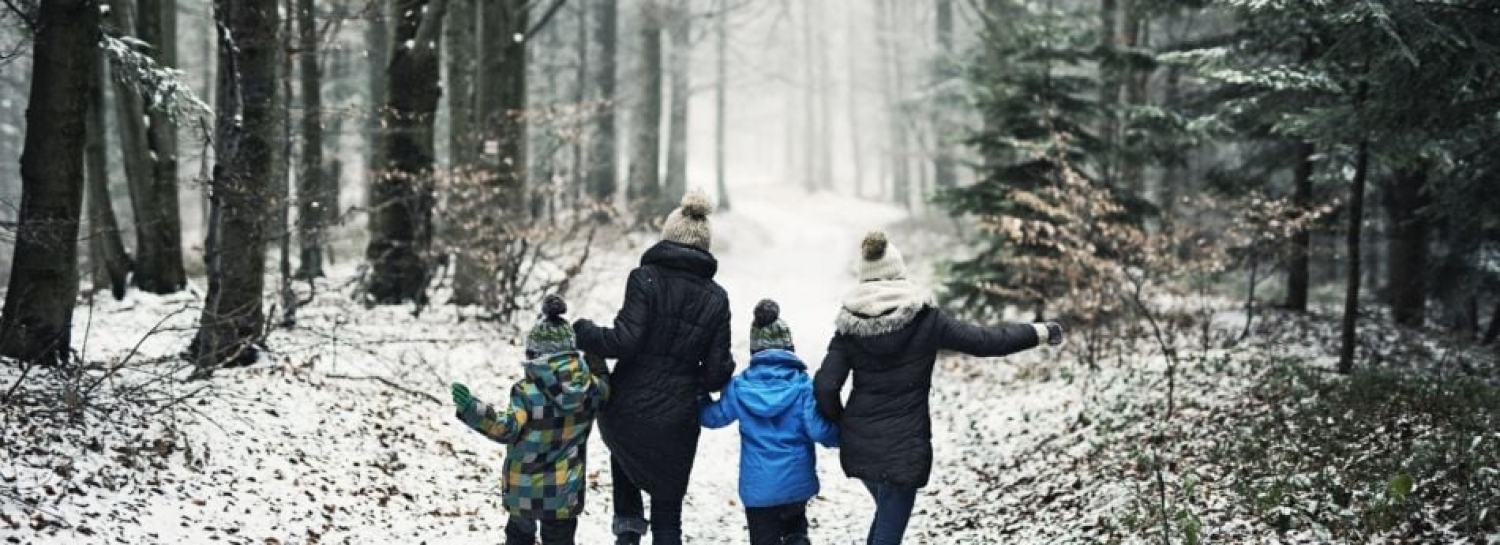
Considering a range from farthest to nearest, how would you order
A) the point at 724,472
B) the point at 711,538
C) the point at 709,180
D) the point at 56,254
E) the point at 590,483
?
1. the point at 709,180
2. the point at 724,472
3. the point at 590,483
4. the point at 711,538
5. the point at 56,254

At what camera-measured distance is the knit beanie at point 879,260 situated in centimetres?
516

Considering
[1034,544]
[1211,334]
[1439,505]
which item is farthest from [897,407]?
[1211,334]

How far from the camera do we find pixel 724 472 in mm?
8797

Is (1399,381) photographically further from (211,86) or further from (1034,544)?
(211,86)

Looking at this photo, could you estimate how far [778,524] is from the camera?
539 centimetres

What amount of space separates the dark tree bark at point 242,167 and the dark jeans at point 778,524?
464cm

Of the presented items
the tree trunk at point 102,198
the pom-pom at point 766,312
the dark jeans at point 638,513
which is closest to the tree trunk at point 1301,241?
the pom-pom at point 766,312

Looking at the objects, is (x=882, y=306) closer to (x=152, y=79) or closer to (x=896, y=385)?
(x=896, y=385)

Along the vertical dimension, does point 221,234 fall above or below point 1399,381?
above

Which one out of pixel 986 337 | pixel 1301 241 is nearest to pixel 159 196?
pixel 986 337

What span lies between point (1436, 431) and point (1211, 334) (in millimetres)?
5668

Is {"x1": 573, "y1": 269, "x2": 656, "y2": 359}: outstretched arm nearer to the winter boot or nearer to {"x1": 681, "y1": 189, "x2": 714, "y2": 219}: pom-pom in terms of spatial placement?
{"x1": 681, "y1": 189, "x2": 714, "y2": 219}: pom-pom

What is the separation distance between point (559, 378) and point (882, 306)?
5.62 ft

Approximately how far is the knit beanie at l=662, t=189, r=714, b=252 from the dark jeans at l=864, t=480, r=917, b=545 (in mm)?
1614
